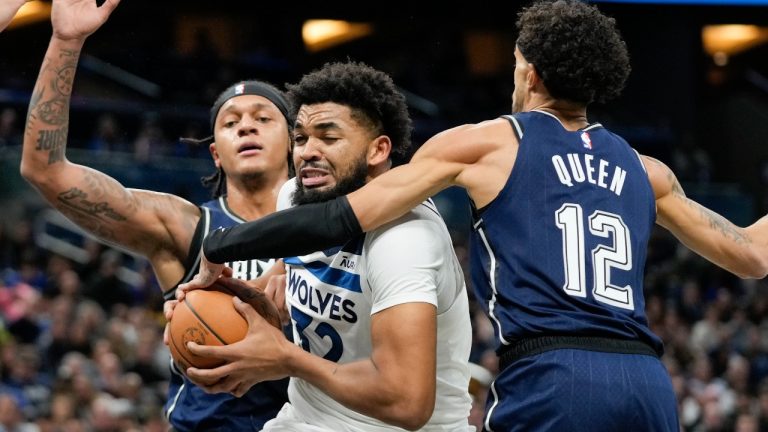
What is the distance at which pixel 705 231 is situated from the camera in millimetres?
4184

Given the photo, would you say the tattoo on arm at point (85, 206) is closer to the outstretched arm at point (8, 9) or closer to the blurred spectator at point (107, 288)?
the outstretched arm at point (8, 9)

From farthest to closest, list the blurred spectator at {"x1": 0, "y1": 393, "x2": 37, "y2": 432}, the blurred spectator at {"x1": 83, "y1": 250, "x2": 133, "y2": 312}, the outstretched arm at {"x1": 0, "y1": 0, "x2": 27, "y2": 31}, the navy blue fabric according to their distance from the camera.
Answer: the blurred spectator at {"x1": 83, "y1": 250, "x2": 133, "y2": 312} < the blurred spectator at {"x1": 0, "y1": 393, "x2": 37, "y2": 432} < the outstretched arm at {"x1": 0, "y1": 0, "x2": 27, "y2": 31} < the navy blue fabric

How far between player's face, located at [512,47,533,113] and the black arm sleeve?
2.41 feet

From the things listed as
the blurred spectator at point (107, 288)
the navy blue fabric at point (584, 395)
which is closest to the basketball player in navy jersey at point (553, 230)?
the navy blue fabric at point (584, 395)

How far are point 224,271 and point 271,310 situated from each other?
0.22 meters

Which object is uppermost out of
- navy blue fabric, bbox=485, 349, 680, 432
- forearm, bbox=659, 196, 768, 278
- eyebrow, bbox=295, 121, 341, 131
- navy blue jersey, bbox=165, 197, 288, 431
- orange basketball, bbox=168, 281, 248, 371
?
eyebrow, bbox=295, 121, 341, 131

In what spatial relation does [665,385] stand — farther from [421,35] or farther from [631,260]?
[421,35]

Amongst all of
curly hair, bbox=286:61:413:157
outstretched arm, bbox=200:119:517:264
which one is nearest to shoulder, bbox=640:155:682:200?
outstretched arm, bbox=200:119:517:264

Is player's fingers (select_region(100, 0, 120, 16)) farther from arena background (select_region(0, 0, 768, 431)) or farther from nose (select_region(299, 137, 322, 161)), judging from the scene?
arena background (select_region(0, 0, 768, 431))

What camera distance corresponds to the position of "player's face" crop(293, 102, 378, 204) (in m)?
4.11

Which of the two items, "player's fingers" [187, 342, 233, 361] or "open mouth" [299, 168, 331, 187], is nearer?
"player's fingers" [187, 342, 233, 361]

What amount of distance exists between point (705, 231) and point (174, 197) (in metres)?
2.26

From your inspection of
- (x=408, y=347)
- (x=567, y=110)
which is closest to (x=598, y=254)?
(x=567, y=110)

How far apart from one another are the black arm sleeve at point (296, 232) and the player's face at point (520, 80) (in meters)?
0.74
